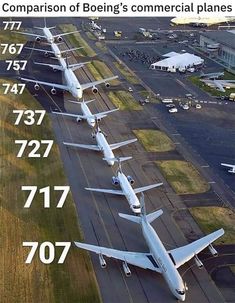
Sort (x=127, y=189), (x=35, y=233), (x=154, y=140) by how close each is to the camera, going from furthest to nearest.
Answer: (x=154, y=140) → (x=127, y=189) → (x=35, y=233)

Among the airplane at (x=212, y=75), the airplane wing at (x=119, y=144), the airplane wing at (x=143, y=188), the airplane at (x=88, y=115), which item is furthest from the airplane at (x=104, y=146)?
the airplane at (x=212, y=75)

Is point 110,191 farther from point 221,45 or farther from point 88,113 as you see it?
point 221,45

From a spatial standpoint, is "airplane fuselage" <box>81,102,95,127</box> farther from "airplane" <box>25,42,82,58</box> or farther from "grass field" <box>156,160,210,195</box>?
"airplane" <box>25,42,82,58</box>

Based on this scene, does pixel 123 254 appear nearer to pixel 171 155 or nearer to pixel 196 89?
pixel 171 155

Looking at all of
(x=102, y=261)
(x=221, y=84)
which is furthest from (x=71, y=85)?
(x=102, y=261)

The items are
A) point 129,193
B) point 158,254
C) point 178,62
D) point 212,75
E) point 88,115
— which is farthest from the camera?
point 178,62

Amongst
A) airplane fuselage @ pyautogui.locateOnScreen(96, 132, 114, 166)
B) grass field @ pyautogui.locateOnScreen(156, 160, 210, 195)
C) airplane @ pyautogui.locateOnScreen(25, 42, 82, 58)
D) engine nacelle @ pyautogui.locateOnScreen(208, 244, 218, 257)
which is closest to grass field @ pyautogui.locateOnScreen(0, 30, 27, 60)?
airplane @ pyautogui.locateOnScreen(25, 42, 82, 58)

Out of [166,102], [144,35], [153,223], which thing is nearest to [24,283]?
[153,223]
